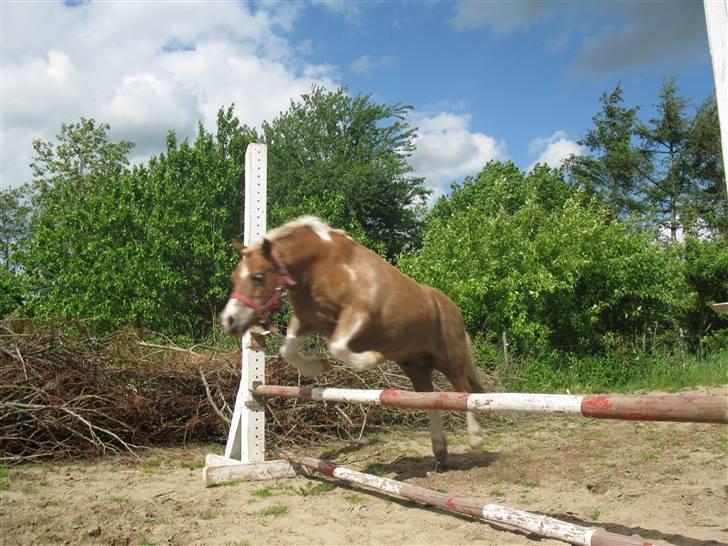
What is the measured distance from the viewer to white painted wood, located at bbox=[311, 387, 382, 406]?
3.86m

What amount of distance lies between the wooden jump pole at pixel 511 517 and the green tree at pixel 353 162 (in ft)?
60.8

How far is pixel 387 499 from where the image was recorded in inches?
164

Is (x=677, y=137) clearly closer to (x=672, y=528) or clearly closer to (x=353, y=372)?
(x=353, y=372)

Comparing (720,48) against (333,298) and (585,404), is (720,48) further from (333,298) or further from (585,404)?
(333,298)

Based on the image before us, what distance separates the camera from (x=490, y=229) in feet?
36.5

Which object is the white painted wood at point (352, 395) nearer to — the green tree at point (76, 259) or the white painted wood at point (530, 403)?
the white painted wood at point (530, 403)

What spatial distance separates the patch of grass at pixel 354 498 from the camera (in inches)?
161

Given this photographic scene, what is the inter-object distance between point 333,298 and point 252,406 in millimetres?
1797

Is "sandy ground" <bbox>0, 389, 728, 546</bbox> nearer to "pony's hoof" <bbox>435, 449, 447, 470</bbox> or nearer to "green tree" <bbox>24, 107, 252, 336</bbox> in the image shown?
"pony's hoof" <bbox>435, 449, 447, 470</bbox>

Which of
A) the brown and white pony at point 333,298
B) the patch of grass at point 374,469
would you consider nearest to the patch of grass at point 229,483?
the patch of grass at point 374,469

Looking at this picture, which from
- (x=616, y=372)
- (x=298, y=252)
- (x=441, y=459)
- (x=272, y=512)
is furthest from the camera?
(x=616, y=372)

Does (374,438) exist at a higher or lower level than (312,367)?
lower

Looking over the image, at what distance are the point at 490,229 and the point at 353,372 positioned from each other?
523cm

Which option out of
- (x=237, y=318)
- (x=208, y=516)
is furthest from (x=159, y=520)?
(x=237, y=318)
